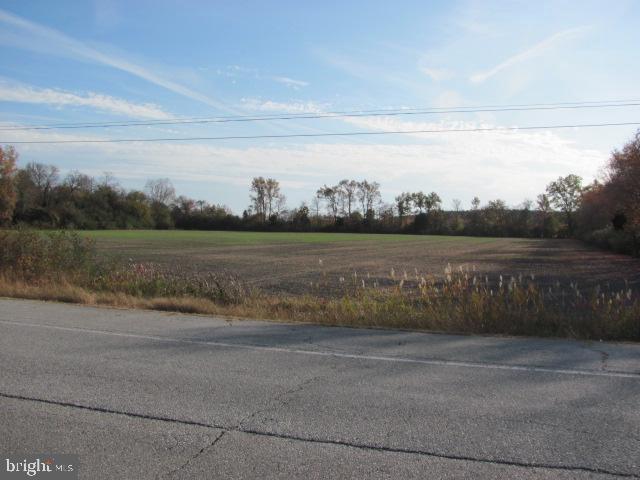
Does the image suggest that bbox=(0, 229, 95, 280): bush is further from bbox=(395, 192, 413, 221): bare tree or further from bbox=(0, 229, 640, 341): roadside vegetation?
bbox=(395, 192, 413, 221): bare tree

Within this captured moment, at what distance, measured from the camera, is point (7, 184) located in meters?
59.1

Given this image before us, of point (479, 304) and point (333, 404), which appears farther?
point (479, 304)

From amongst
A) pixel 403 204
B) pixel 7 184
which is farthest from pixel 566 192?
pixel 7 184

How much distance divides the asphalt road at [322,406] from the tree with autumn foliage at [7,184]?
52827 mm

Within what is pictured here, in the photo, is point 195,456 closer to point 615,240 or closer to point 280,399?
point 280,399

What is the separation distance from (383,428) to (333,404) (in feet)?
2.35

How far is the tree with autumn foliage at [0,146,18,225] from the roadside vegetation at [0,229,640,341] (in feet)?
136

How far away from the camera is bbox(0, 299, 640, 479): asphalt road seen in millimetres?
3852

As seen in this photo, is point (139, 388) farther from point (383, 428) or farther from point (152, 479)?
point (383, 428)

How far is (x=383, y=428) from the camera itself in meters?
Result: 4.46

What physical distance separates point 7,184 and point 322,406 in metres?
64.8

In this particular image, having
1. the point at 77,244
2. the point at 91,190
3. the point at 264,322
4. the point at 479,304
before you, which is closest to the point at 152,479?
the point at 264,322

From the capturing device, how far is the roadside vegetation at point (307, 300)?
368 inches

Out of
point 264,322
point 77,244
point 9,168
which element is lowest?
point 264,322
